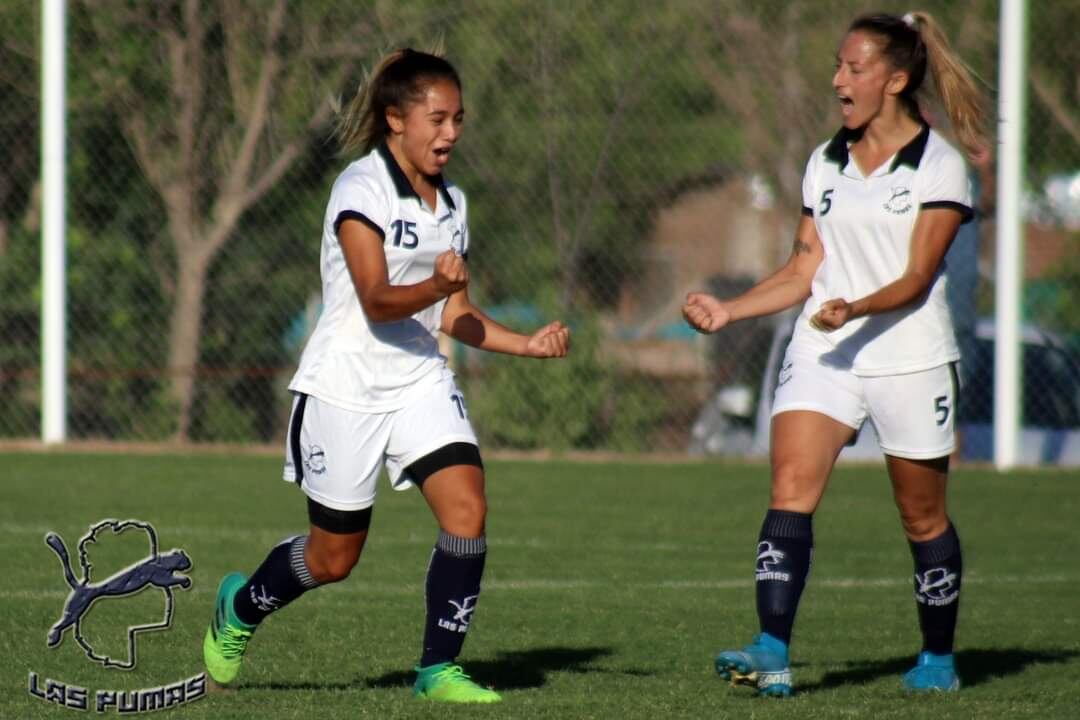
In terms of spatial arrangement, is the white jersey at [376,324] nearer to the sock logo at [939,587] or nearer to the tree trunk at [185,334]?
the sock logo at [939,587]

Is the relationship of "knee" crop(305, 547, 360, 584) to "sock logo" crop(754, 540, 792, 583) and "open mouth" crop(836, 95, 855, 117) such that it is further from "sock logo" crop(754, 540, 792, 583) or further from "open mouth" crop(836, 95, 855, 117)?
"open mouth" crop(836, 95, 855, 117)

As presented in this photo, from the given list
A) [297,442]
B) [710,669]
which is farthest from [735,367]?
[297,442]

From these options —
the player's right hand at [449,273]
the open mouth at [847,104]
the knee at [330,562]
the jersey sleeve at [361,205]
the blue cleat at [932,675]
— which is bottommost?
the blue cleat at [932,675]

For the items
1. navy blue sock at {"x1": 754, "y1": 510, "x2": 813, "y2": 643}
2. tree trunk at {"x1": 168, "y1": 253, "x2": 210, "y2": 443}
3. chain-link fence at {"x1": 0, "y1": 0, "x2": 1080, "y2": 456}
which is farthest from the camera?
tree trunk at {"x1": 168, "y1": 253, "x2": 210, "y2": 443}

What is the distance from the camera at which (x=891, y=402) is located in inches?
210

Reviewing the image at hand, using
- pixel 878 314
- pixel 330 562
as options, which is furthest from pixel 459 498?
pixel 878 314

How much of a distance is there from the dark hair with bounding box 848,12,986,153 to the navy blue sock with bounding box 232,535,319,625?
2.25 m

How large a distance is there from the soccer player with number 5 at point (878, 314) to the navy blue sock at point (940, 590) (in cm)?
2

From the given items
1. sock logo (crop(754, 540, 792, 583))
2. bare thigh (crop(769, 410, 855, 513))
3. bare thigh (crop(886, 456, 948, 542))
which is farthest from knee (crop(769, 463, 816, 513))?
bare thigh (crop(886, 456, 948, 542))

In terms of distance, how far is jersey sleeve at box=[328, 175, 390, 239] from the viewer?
492 cm

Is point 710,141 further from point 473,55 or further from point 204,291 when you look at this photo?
point 204,291

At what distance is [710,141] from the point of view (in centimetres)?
1332

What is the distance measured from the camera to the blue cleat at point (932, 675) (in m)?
5.40

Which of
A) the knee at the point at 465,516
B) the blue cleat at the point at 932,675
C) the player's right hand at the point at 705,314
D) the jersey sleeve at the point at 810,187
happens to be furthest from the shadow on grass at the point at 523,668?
the jersey sleeve at the point at 810,187
